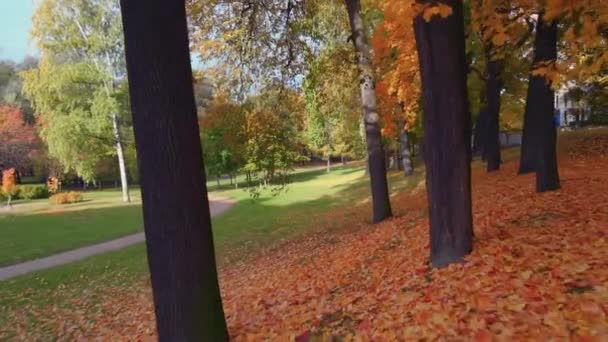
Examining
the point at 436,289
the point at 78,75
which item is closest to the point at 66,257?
the point at 436,289

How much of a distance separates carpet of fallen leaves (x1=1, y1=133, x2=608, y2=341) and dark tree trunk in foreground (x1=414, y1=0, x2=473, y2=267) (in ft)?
1.14

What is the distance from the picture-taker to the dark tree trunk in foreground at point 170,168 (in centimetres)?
369

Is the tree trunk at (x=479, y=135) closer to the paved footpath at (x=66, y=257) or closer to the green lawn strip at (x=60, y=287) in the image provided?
the paved footpath at (x=66, y=257)

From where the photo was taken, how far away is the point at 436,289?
175 inches

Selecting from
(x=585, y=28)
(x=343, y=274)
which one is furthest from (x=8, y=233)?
(x=585, y=28)

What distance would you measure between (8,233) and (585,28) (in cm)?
2490

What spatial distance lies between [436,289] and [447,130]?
1614 mm

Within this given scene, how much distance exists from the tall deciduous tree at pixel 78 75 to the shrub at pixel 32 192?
14901 millimetres

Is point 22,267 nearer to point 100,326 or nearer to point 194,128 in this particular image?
point 100,326

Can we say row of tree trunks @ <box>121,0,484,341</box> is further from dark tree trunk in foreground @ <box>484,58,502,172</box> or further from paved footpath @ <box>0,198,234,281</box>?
dark tree trunk in foreground @ <box>484,58,502,172</box>

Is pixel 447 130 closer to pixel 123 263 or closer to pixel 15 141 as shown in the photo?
pixel 123 263

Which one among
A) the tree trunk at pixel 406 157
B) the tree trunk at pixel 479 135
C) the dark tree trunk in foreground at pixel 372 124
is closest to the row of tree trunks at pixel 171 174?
the dark tree trunk in foreground at pixel 372 124

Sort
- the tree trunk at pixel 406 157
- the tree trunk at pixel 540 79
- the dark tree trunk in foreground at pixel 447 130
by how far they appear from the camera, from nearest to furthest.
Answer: the dark tree trunk in foreground at pixel 447 130 < the tree trunk at pixel 540 79 < the tree trunk at pixel 406 157

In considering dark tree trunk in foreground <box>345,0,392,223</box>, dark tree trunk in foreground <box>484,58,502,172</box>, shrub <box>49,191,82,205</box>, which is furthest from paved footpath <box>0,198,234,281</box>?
shrub <box>49,191,82,205</box>
